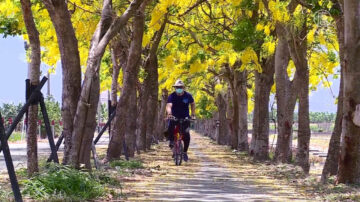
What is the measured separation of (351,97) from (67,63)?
4696 millimetres

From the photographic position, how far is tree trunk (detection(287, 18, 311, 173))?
18859mm

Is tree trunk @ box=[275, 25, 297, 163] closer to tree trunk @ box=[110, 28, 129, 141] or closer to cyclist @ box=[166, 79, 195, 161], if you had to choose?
cyclist @ box=[166, 79, 195, 161]

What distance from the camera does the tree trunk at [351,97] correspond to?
12.6m

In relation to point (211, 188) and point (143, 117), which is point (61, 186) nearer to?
point (211, 188)

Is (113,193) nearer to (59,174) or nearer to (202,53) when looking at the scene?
(59,174)

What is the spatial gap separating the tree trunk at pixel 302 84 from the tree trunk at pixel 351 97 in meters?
5.91

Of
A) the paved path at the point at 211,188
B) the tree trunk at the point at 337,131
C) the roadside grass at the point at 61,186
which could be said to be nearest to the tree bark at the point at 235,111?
the paved path at the point at 211,188

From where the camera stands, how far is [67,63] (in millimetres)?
13164

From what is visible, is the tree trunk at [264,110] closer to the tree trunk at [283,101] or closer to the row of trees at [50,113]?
the tree trunk at [283,101]

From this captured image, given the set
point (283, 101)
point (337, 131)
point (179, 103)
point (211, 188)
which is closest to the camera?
→ point (211, 188)

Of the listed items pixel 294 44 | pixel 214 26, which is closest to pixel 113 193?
pixel 294 44

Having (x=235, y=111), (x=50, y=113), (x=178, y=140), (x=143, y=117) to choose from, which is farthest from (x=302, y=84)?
(x=50, y=113)

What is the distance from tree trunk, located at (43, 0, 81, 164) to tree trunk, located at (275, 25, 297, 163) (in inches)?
361

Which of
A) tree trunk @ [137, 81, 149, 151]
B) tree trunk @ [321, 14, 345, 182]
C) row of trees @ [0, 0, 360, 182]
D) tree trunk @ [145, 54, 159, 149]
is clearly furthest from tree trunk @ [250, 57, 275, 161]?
tree trunk @ [321, 14, 345, 182]
